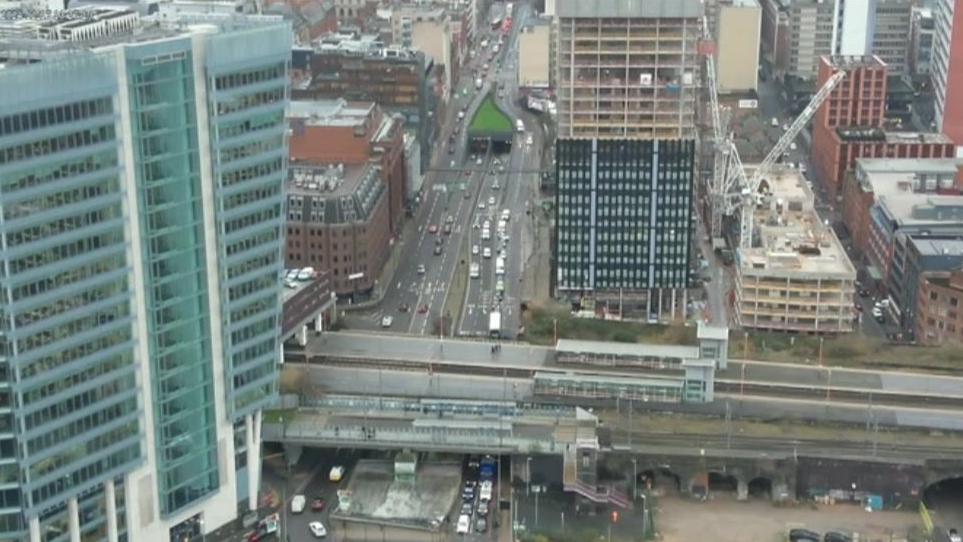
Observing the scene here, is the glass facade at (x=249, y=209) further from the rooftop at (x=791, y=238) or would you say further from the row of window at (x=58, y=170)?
the rooftop at (x=791, y=238)

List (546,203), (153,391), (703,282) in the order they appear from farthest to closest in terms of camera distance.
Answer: (546,203), (703,282), (153,391)

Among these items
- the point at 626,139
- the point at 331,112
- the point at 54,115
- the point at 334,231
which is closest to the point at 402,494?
the point at 54,115

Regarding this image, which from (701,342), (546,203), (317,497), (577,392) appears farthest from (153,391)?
(546,203)

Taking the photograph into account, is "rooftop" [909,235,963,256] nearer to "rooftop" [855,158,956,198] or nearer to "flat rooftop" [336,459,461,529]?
"rooftop" [855,158,956,198]

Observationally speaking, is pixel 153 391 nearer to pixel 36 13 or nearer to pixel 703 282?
pixel 36 13

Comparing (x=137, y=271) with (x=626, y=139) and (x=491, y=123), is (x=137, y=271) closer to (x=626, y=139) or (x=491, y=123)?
(x=626, y=139)

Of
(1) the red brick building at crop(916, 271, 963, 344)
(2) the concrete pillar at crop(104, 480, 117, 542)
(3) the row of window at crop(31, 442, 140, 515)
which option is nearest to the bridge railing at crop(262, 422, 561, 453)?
(3) the row of window at crop(31, 442, 140, 515)
